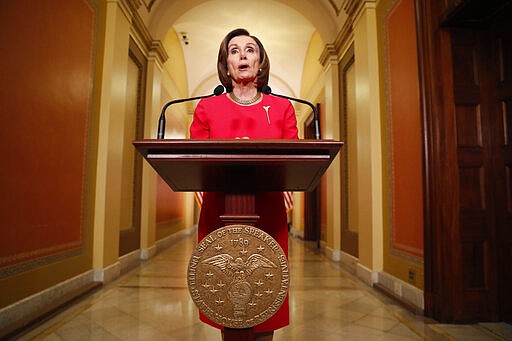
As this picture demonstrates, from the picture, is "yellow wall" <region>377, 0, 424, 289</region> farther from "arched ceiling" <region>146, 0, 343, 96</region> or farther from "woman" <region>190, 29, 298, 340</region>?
"arched ceiling" <region>146, 0, 343, 96</region>

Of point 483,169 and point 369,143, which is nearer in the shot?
point 483,169

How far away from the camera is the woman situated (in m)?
1.32

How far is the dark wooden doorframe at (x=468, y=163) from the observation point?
2434mm

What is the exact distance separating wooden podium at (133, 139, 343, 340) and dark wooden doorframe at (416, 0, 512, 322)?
1.84m

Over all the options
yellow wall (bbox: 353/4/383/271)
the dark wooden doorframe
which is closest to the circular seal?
the dark wooden doorframe

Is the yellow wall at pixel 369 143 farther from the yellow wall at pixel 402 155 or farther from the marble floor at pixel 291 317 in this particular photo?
the marble floor at pixel 291 317

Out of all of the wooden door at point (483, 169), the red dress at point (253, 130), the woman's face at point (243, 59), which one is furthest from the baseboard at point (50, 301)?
the wooden door at point (483, 169)

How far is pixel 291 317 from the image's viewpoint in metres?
2.57

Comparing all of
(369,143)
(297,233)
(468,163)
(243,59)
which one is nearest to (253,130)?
(243,59)

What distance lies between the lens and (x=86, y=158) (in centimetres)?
337

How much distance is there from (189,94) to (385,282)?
771 centimetres

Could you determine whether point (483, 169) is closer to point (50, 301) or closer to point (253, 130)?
point (253, 130)

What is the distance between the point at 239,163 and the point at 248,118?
0.46m

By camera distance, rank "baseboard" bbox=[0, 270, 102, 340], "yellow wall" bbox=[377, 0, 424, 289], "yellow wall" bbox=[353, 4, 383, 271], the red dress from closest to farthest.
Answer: the red dress
"baseboard" bbox=[0, 270, 102, 340]
"yellow wall" bbox=[377, 0, 424, 289]
"yellow wall" bbox=[353, 4, 383, 271]
